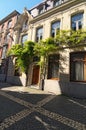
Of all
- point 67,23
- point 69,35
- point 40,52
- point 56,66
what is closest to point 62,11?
point 67,23

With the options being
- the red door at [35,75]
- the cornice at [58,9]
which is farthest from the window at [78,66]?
the cornice at [58,9]

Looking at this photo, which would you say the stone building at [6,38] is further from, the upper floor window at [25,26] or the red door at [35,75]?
the red door at [35,75]

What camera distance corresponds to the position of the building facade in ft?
32.9

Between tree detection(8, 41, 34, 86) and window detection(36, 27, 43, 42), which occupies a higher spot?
window detection(36, 27, 43, 42)

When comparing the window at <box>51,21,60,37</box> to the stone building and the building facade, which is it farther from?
the stone building

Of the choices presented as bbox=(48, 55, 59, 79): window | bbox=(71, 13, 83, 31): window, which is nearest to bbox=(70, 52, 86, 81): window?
bbox=(48, 55, 59, 79): window

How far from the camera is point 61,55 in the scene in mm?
11125

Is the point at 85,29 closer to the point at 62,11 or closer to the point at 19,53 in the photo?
the point at 62,11

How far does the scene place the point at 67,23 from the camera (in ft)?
38.4

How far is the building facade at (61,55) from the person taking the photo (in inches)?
395

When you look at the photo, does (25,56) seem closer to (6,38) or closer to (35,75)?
(35,75)

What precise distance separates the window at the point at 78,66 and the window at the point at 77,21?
261 cm

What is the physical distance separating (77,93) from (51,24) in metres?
7.64

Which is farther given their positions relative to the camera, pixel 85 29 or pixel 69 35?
pixel 69 35
